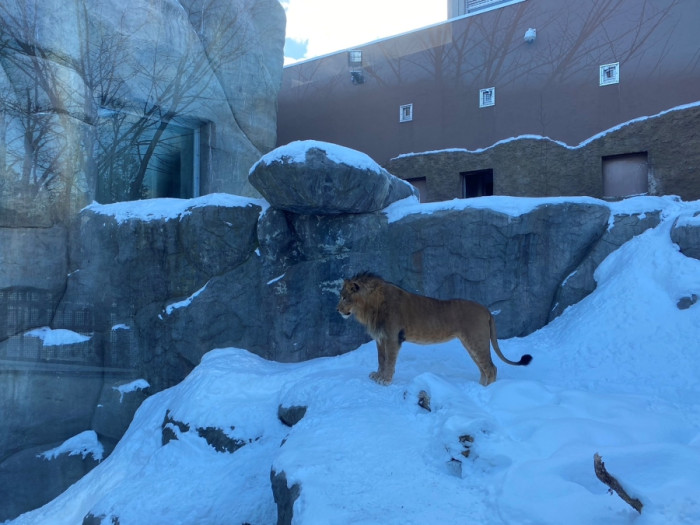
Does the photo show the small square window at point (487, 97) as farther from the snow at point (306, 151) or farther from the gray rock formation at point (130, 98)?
the snow at point (306, 151)

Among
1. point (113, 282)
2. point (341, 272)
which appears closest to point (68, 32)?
point (113, 282)

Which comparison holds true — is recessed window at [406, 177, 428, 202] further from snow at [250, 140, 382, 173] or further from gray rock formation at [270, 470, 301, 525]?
gray rock formation at [270, 470, 301, 525]

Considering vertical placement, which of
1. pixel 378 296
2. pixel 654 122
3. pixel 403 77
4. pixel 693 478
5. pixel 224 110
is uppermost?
pixel 403 77

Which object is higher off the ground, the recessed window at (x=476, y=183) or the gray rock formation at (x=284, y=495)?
the recessed window at (x=476, y=183)

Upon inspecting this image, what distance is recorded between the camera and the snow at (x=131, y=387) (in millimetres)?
7879

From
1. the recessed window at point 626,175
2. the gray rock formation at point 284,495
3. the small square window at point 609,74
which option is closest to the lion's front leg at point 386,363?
the gray rock formation at point 284,495

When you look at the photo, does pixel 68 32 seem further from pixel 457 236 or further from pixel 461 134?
pixel 461 134

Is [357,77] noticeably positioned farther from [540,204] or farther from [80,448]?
[80,448]

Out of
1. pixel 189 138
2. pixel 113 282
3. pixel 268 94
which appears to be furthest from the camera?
pixel 268 94

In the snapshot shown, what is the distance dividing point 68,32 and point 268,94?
5033 millimetres

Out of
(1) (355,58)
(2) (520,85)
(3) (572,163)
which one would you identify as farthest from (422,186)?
(1) (355,58)

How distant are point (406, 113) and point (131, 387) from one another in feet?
31.8

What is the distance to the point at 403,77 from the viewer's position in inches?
Result: 567

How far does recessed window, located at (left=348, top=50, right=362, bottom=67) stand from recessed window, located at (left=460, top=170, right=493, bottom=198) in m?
4.68
